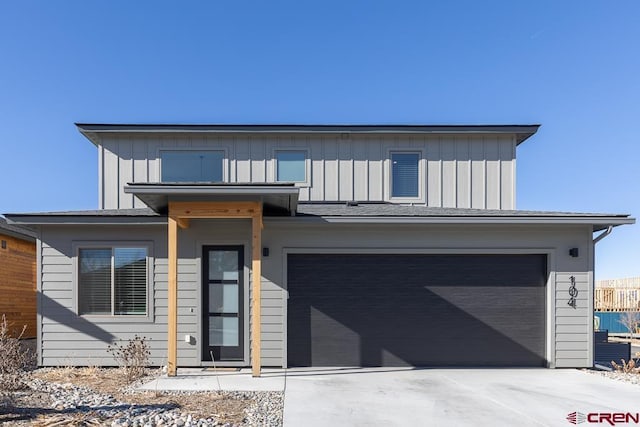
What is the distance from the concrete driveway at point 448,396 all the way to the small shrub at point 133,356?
228 centimetres

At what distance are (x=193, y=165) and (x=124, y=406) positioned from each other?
18.4 ft

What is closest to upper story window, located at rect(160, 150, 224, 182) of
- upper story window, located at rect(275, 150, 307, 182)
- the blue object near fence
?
upper story window, located at rect(275, 150, 307, 182)

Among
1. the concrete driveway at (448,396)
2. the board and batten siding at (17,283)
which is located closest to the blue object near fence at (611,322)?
the concrete driveway at (448,396)

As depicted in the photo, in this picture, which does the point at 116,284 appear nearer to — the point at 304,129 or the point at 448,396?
the point at 304,129

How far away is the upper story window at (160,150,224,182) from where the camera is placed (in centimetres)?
911

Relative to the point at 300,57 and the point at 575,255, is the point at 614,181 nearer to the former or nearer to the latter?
the point at 575,255

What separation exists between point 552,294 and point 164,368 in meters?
6.74

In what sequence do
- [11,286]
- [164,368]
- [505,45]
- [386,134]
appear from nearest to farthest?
[164,368]
[386,134]
[11,286]
[505,45]

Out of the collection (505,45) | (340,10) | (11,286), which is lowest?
(11,286)

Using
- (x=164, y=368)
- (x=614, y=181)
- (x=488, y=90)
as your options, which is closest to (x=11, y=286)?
(x=164, y=368)

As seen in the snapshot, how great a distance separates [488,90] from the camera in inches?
483

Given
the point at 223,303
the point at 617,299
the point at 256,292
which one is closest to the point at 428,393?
the point at 256,292

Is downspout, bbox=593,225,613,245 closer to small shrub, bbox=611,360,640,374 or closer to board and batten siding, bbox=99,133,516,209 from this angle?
small shrub, bbox=611,360,640,374

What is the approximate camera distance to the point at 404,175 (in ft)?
30.5
